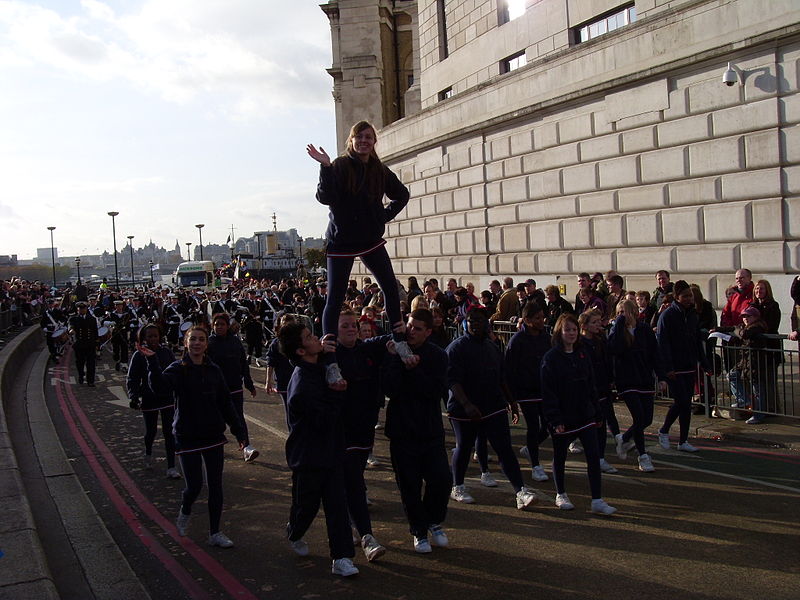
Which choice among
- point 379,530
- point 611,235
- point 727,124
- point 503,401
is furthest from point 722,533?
point 611,235

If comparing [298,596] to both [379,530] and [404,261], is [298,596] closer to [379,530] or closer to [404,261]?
[379,530]


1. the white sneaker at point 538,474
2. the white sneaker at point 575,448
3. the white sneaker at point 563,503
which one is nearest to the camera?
the white sneaker at point 563,503

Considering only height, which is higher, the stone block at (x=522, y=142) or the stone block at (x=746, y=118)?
the stone block at (x=522, y=142)

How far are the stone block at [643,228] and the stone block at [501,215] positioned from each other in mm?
4508

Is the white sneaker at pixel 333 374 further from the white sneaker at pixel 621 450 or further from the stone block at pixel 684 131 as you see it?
the stone block at pixel 684 131

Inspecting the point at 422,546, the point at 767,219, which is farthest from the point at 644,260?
the point at 422,546

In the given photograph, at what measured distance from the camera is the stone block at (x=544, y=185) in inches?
760

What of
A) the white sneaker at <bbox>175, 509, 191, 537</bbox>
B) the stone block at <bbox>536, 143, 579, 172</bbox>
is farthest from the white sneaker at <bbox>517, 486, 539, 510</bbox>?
Answer: the stone block at <bbox>536, 143, 579, 172</bbox>

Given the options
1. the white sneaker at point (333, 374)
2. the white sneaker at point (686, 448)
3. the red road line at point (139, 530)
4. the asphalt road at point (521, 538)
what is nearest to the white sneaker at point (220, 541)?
the asphalt road at point (521, 538)

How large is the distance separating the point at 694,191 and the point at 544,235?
504cm

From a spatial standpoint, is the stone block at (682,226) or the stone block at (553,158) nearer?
the stone block at (682,226)

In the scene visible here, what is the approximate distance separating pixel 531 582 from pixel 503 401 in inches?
87.9

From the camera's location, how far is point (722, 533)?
6.59 m

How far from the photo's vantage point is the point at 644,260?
16734 millimetres
